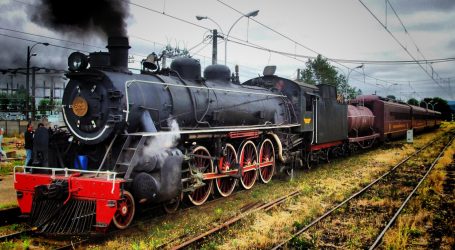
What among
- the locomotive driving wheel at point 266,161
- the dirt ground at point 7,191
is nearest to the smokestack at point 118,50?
the dirt ground at point 7,191

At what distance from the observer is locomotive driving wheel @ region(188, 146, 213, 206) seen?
829cm

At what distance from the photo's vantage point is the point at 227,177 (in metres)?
9.72

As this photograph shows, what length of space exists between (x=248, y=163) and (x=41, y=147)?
5128mm

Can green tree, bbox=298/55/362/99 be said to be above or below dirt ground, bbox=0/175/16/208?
above

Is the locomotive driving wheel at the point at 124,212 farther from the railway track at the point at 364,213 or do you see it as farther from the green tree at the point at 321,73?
the green tree at the point at 321,73

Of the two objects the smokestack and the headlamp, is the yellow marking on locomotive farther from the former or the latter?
the smokestack

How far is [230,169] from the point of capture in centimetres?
952

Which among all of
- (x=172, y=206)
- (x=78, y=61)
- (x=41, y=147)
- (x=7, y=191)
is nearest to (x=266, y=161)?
(x=172, y=206)

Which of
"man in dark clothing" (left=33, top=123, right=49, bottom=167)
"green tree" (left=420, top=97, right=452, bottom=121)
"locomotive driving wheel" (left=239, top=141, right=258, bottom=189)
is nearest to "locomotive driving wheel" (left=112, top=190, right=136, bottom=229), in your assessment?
"man in dark clothing" (left=33, top=123, right=49, bottom=167)

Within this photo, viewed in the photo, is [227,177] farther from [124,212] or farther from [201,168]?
[124,212]

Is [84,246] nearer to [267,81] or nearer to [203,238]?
[203,238]

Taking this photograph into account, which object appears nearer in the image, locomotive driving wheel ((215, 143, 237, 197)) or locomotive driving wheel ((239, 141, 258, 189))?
locomotive driving wheel ((215, 143, 237, 197))

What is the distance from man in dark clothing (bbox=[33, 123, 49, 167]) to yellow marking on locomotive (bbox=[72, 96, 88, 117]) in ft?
2.07

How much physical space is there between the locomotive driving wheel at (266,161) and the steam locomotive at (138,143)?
0.10 meters
